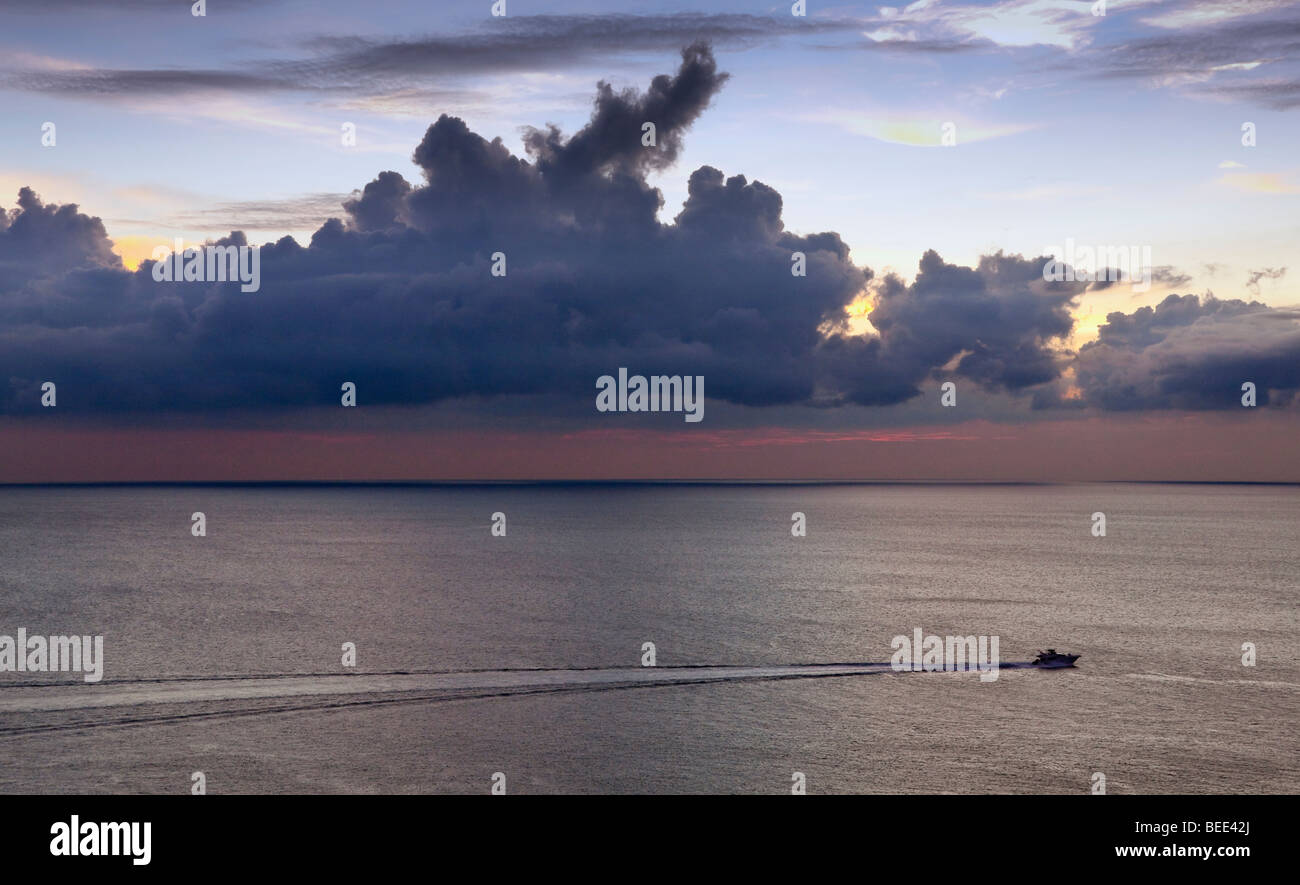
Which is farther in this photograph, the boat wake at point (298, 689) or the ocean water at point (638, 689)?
the boat wake at point (298, 689)

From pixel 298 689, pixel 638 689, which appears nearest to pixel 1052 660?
pixel 638 689

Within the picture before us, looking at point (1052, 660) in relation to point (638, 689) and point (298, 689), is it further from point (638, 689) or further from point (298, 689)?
point (298, 689)

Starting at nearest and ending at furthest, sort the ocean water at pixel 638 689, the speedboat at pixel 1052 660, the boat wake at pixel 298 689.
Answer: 1. the ocean water at pixel 638 689
2. the boat wake at pixel 298 689
3. the speedboat at pixel 1052 660

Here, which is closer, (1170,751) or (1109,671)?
(1170,751)

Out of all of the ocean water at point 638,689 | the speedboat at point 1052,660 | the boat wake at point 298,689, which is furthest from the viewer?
the speedboat at point 1052,660

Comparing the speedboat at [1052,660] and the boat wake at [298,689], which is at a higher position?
the boat wake at [298,689]

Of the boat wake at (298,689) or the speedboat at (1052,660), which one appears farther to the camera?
the speedboat at (1052,660)
